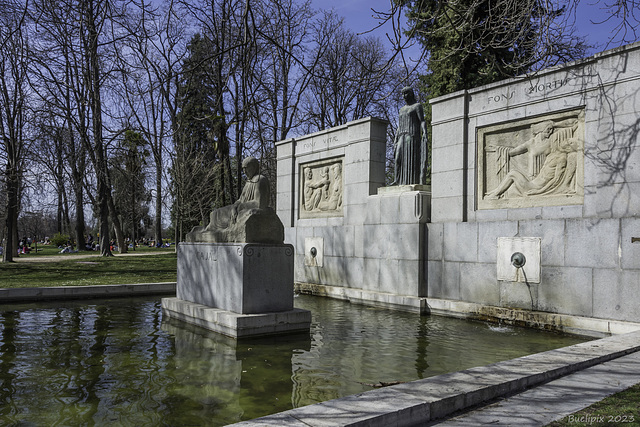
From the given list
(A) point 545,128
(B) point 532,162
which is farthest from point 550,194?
(A) point 545,128

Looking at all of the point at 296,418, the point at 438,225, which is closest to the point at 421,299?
the point at 438,225

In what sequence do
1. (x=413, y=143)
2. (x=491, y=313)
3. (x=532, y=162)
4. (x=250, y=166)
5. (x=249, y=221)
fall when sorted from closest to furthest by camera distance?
(x=249, y=221) < (x=250, y=166) < (x=491, y=313) < (x=532, y=162) < (x=413, y=143)

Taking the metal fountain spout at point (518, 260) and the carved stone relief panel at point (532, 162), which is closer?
the carved stone relief panel at point (532, 162)

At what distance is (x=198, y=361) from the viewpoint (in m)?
6.11

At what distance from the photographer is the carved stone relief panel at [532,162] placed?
899 cm

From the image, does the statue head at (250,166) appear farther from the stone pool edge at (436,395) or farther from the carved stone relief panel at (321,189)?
the stone pool edge at (436,395)

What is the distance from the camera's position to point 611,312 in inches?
317

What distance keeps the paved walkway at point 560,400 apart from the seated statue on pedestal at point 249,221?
5055mm

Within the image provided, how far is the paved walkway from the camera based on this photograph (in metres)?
3.59

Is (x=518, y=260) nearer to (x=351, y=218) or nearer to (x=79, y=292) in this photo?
(x=351, y=218)

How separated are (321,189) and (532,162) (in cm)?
668

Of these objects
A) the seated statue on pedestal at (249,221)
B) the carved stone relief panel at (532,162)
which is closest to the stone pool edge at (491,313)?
the carved stone relief panel at (532,162)

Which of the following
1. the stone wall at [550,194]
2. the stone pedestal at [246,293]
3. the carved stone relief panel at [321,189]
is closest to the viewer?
the stone pedestal at [246,293]

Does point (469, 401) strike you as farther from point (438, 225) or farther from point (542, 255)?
point (438, 225)
